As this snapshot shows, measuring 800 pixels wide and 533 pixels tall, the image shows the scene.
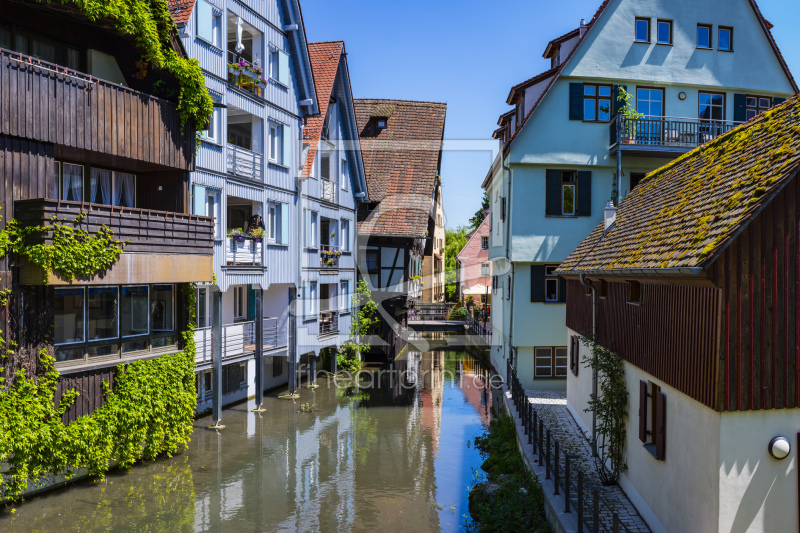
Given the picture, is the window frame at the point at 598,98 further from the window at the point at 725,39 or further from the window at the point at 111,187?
the window at the point at 111,187

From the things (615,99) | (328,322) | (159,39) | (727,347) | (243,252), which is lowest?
(328,322)

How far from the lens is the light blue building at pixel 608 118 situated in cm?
2150

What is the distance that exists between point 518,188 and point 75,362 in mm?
14839

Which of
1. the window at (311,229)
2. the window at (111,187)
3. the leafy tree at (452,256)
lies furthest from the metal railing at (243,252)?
the leafy tree at (452,256)

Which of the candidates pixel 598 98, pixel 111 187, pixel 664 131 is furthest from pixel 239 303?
pixel 664 131

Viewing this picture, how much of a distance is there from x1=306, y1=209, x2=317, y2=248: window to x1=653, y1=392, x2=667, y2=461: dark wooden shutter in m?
17.7

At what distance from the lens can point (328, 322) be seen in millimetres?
27594

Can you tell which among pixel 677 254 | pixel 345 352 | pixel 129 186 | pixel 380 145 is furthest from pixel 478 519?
pixel 380 145

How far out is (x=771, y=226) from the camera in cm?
780

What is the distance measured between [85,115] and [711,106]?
19829 mm

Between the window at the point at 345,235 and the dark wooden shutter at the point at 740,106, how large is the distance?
16900 millimetres

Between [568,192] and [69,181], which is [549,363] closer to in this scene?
[568,192]

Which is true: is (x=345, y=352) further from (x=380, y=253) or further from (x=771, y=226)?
(x=771, y=226)

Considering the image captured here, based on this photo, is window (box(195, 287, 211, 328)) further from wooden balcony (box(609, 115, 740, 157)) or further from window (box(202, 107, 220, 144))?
wooden balcony (box(609, 115, 740, 157))
